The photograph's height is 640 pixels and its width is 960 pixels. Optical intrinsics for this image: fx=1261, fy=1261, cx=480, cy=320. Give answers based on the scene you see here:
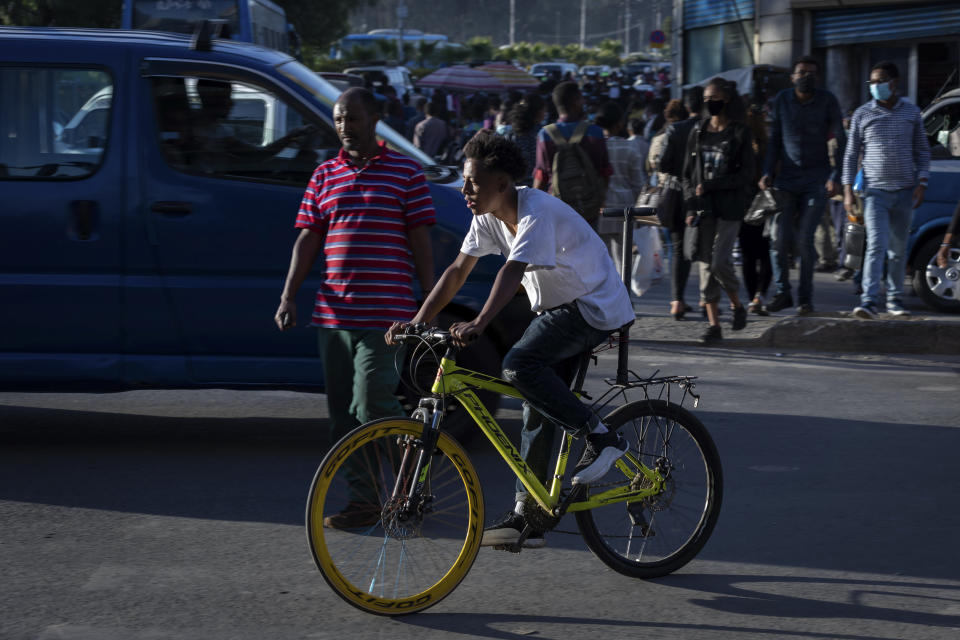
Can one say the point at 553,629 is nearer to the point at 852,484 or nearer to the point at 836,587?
the point at 836,587

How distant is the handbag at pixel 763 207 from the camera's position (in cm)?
987

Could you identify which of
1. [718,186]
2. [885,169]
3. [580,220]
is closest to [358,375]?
[580,220]

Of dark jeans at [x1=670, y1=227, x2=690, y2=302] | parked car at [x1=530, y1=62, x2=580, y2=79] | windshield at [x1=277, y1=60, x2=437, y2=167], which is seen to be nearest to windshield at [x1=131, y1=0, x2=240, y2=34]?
dark jeans at [x1=670, y1=227, x2=690, y2=302]

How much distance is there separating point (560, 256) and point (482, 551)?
4.14 ft

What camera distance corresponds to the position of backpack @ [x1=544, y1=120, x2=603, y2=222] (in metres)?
9.08

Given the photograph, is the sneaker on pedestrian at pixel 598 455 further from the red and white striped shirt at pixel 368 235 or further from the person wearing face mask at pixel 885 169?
the person wearing face mask at pixel 885 169

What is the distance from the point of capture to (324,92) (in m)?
6.39

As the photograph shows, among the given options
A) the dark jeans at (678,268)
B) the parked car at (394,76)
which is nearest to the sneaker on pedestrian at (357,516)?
the dark jeans at (678,268)

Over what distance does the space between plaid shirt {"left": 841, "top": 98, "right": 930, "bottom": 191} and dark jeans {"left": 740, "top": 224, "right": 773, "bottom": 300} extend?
1053 millimetres

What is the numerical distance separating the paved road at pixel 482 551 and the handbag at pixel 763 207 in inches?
102

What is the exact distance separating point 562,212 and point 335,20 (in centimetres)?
4307

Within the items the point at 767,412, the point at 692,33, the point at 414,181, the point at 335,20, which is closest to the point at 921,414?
the point at 767,412

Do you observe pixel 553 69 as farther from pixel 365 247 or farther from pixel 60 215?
pixel 365 247

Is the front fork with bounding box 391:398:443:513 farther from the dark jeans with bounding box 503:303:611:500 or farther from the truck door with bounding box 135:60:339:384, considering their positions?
the truck door with bounding box 135:60:339:384
